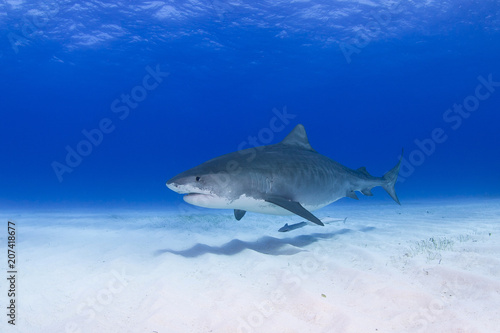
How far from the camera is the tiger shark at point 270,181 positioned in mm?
4695

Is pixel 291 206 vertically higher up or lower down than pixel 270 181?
lower down

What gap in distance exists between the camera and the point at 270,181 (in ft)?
17.7

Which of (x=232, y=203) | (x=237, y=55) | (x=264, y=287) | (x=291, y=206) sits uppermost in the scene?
(x=237, y=55)

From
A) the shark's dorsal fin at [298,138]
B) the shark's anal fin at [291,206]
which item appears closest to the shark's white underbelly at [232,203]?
the shark's anal fin at [291,206]

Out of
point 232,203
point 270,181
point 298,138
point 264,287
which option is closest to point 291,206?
point 270,181

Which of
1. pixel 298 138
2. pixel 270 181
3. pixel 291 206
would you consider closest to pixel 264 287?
pixel 291 206

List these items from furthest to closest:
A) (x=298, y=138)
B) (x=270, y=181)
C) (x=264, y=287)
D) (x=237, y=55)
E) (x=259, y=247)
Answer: (x=237, y=55)
(x=298, y=138)
(x=259, y=247)
(x=270, y=181)
(x=264, y=287)

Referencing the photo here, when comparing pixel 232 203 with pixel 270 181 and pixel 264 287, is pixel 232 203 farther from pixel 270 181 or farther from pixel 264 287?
pixel 264 287

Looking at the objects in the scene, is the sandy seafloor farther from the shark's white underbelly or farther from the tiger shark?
the tiger shark

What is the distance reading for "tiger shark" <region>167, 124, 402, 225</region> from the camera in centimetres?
470

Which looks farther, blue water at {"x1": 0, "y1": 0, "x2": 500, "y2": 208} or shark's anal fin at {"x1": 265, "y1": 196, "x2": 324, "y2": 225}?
blue water at {"x1": 0, "y1": 0, "x2": 500, "y2": 208}

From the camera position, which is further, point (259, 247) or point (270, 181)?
point (259, 247)

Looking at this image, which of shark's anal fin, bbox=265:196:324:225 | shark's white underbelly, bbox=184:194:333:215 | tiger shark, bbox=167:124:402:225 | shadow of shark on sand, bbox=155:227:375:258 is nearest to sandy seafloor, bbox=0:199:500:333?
shadow of shark on sand, bbox=155:227:375:258

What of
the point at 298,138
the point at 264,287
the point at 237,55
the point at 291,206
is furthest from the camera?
the point at 237,55
